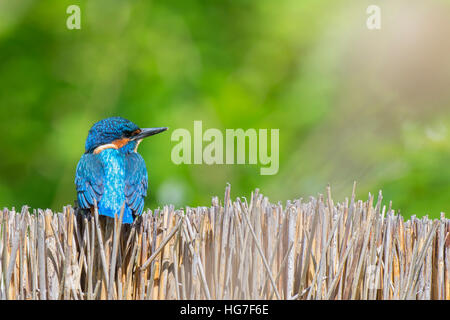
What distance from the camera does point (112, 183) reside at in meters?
3.07

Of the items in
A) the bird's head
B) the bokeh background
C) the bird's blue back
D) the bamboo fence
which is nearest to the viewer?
the bamboo fence

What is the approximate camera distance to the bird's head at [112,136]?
11.2 ft

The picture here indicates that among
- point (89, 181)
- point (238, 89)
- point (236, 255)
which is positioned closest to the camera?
point (236, 255)

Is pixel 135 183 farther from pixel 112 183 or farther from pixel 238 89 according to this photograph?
pixel 238 89

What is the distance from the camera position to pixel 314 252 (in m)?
2.71

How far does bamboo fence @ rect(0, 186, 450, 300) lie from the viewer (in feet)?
8.50

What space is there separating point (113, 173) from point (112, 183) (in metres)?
0.06

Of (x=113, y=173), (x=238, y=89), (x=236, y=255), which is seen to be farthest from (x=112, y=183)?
(x=238, y=89)

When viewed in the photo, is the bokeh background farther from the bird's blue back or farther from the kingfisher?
the bird's blue back

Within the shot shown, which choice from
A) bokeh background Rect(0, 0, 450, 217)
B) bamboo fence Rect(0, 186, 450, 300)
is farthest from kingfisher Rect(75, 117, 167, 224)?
bokeh background Rect(0, 0, 450, 217)

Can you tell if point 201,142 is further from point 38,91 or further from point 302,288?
point 302,288

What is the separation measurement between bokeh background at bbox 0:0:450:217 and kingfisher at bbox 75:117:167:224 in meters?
1.87

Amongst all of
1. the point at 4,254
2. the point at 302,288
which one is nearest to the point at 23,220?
the point at 4,254
